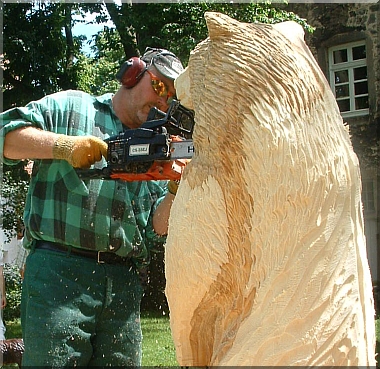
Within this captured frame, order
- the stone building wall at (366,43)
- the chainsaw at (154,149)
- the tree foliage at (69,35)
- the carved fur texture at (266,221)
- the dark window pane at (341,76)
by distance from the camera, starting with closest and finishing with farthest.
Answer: the carved fur texture at (266,221), the chainsaw at (154,149), the tree foliage at (69,35), the stone building wall at (366,43), the dark window pane at (341,76)

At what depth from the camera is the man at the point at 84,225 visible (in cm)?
211

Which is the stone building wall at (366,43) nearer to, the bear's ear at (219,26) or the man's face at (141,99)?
the man's face at (141,99)

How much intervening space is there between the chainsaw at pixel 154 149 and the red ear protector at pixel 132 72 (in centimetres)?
35

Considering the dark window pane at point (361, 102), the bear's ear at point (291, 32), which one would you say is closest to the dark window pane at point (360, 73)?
the dark window pane at point (361, 102)

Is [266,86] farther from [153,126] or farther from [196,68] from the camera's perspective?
[153,126]

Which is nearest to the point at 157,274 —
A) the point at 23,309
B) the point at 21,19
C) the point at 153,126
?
the point at 21,19

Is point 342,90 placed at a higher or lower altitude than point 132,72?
higher

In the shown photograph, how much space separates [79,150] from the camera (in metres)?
2.03

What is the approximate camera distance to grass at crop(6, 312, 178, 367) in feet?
17.3

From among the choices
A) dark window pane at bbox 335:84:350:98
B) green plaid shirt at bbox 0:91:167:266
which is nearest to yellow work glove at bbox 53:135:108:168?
green plaid shirt at bbox 0:91:167:266

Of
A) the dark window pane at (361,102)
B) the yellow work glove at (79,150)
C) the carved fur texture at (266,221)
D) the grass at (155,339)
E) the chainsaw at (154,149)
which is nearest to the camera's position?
the carved fur texture at (266,221)

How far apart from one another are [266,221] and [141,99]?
1422 millimetres

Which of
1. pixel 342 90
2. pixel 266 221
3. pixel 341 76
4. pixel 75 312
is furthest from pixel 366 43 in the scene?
pixel 266 221

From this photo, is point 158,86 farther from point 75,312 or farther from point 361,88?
point 361,88
